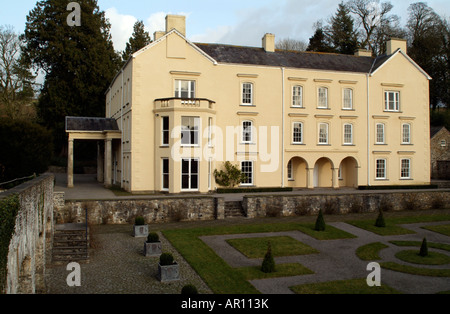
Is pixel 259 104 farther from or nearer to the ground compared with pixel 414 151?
farther from the ground

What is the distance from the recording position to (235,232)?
2042cm

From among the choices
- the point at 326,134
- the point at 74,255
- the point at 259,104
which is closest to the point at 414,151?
the point at 326,134

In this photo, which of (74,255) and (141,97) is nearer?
(74,255)

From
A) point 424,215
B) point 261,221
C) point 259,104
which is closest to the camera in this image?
point 261,221

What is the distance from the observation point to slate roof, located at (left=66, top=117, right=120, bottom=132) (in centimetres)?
3222

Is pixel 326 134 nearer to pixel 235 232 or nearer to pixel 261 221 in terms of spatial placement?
pixel 261 221

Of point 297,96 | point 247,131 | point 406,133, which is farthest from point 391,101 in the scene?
point 247,131

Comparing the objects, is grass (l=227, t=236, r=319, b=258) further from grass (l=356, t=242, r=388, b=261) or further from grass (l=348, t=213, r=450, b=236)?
grass (l=348, t=213, r=450, b=236)

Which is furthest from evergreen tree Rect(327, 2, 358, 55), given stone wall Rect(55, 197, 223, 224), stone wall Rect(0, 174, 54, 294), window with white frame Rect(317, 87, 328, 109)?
stone wall Rect(0, 174, 54, 294)

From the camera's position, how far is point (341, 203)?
26.1 meters

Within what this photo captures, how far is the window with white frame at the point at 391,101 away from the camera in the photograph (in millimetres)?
35750

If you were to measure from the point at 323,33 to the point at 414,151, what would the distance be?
29.5 metres

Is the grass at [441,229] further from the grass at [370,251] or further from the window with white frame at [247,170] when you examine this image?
the window with white frame at [247,170]
